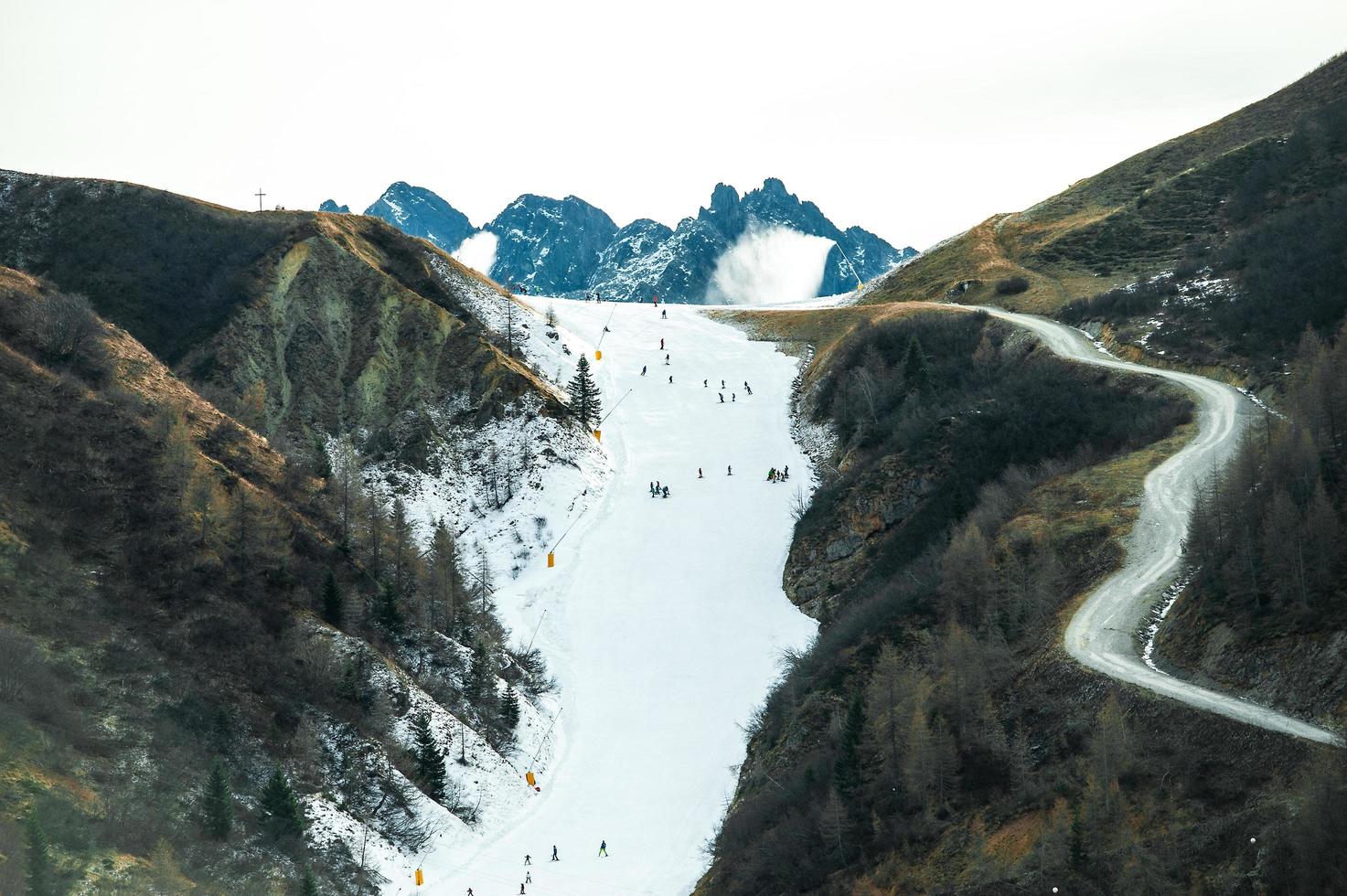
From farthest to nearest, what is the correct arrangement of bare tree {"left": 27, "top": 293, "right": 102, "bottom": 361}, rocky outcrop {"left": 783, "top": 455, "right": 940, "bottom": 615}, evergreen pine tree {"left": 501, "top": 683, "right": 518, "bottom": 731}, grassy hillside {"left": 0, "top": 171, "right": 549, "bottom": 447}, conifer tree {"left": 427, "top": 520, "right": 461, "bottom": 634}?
grassy hillside {"left": 0, "top": 171, "right": 549, "bottom": 447} → rocky outcrop {"left": 783, "top": 455, "right": 940, "bottom": 615} → conifer tree {"left": 427, "top": 520, "right": 461, "bottom": 634} → bare tree {"left": 27, "top": 293, "right": 102, "bottom": 361} → evergreen pine tree {"left": 501, "top": 683, "right": 518, "bottom": 731}

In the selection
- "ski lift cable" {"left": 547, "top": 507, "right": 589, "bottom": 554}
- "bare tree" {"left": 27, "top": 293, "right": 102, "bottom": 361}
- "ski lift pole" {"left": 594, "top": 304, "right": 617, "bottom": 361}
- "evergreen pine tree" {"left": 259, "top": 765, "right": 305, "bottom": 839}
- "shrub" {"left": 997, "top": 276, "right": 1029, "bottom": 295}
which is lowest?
"evergreen pine tree" {"left": 259, "top": 765, "right": 305, "bottom": 839}

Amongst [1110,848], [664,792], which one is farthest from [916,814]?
[664,792]

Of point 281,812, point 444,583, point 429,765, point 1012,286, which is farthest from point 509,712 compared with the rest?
point 1012,286

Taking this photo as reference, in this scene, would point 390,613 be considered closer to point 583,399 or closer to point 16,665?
point 16,665

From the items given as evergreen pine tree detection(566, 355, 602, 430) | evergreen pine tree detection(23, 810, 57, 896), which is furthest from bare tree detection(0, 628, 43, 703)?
evergreen pine tree detection(566, 355, 602, 430)

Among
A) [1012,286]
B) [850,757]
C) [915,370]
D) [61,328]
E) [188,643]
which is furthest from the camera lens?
A: [1012,286]

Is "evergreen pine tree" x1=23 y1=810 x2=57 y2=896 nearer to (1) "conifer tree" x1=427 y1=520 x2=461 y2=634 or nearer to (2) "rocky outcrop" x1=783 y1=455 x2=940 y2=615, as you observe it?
(1) "conifer tree" x1=427 y1=520 x2=461 y2=634

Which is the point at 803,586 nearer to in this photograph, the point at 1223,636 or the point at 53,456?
the point at 1223,636
